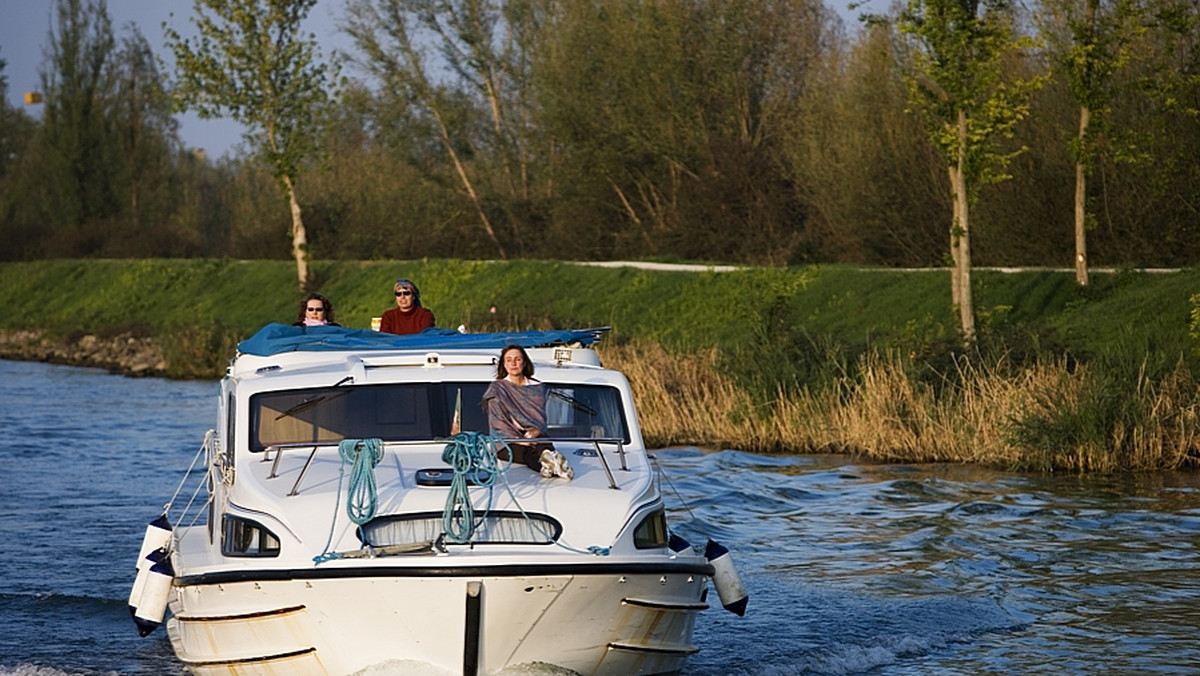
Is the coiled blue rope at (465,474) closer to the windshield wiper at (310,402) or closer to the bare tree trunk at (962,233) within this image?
the windshield wiper at (310,402)

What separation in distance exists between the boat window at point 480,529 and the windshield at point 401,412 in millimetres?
1357

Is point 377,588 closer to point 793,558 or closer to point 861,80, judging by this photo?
point 793,558

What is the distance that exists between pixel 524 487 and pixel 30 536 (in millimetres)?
9561

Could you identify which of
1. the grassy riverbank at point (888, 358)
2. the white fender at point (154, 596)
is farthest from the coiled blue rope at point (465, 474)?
the grassy riverbank at point (888, 358)

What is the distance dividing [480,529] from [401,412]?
68.7 inches

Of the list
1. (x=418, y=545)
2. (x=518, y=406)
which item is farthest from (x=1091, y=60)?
(x=418, y=545)

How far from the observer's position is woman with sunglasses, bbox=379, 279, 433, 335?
1357cm

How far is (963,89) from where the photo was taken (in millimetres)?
25156

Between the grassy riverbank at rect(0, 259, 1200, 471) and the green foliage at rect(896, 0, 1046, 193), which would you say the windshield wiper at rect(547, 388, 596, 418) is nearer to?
the grassy riverbank at rect(0, 259, 1200, 471)

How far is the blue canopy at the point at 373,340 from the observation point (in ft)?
37.3

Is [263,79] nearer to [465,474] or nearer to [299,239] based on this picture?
[299,239]

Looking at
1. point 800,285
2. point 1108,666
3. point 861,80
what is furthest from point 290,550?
point 861,80

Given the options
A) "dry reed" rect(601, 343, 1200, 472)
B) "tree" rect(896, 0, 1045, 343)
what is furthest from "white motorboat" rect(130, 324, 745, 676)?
"tree" rect(896, 0, 1045, 343)

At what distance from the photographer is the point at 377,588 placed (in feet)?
28.3
